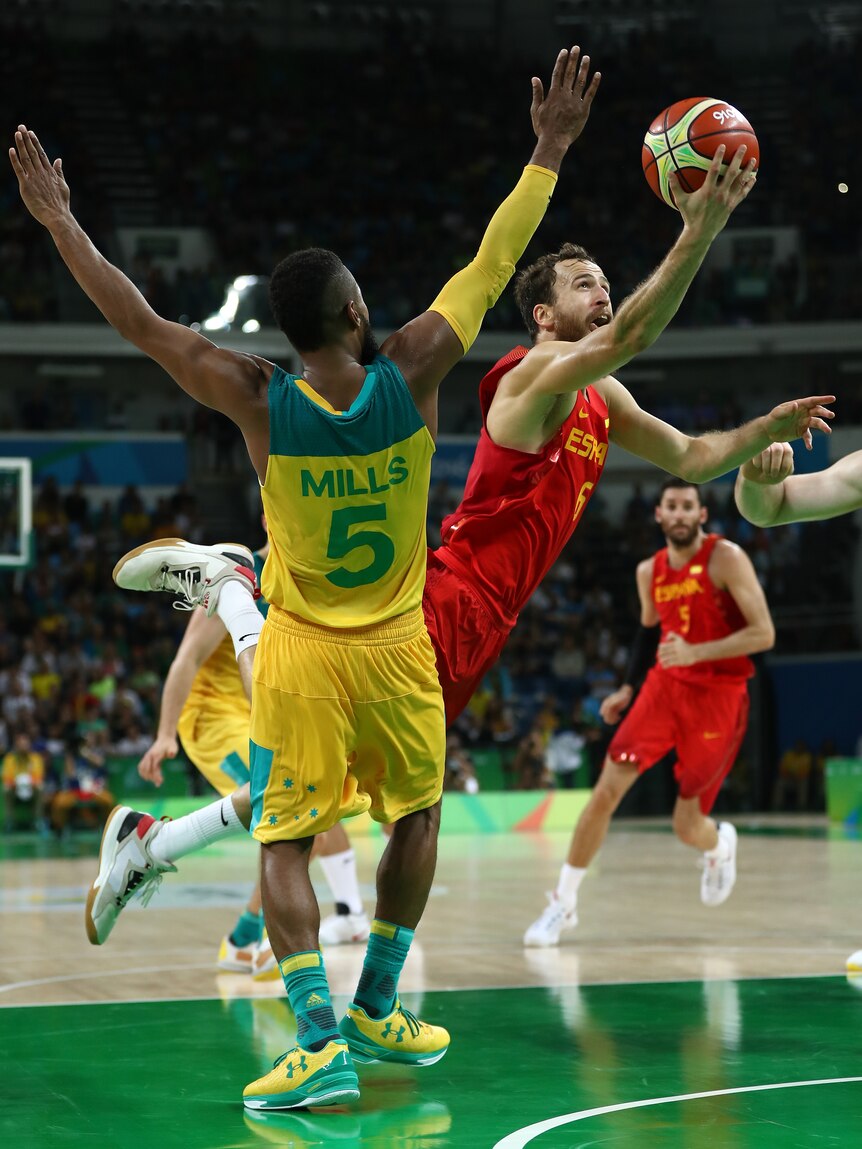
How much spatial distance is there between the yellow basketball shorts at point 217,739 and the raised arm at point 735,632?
245cm

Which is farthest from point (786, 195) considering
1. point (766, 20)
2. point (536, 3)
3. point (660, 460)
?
point (660, 460)

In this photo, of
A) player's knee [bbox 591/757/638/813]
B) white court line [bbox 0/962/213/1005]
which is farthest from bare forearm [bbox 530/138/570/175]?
player's knee [bbox 591/757/638/813]

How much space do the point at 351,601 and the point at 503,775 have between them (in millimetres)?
16212

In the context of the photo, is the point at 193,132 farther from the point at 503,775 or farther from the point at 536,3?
the point at 503,775

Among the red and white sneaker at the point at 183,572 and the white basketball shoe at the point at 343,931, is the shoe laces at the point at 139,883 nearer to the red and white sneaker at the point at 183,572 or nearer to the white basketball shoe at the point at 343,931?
the red and white sneaker at the point at 183,572

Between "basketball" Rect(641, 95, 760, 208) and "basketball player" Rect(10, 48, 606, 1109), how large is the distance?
617mm

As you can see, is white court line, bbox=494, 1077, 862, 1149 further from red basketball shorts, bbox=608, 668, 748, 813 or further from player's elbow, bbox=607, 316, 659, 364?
red basketball shorts, bbox=608, 668, 748, 813

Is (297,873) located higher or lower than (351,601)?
lower

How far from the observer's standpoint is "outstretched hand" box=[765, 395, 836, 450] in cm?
467

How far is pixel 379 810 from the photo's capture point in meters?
4.57

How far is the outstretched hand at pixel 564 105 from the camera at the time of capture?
15.2 feet

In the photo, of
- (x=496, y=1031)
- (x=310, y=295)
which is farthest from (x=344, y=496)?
(x=496, y=1031)

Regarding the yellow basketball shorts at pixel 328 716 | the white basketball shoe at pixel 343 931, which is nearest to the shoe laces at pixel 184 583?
the yellow basketball shorts at pixel 328 716

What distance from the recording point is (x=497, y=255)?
14.8 feet
